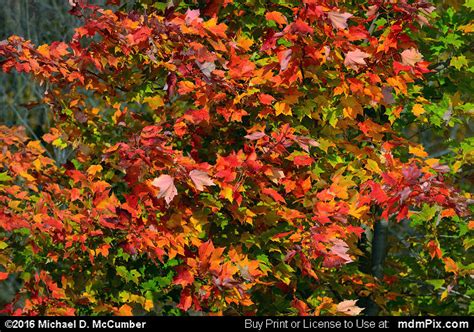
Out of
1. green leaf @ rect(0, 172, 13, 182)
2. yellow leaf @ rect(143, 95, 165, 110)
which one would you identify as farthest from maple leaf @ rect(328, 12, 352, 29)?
green leaf @ rect(0, 172, 13, 182)

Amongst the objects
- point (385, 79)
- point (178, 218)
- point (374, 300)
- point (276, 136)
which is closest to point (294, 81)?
point (276, 136)

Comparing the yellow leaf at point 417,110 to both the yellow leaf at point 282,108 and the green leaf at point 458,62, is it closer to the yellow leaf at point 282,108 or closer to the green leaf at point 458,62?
the green leaf at point 458,62

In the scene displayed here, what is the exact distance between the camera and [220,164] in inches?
170

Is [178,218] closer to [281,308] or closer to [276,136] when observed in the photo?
[276,136]

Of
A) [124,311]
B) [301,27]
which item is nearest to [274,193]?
[301,27]

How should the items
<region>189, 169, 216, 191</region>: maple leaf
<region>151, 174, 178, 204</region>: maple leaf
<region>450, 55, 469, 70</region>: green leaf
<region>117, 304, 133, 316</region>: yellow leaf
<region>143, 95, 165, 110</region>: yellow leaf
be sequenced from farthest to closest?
1. <region>450, 55, 469, 70</region>: green leaf
2. <region>143, 95, 165, 110</region>: yellow leaf
3. <region>117, 304, 133, 316</region>: yellow leaf
4. <region>189, 169, 216, 191</region>: maple leaf
5. <region>151, 174, 178, 204</region>: maple leaf

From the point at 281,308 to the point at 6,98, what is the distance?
778 centimetres

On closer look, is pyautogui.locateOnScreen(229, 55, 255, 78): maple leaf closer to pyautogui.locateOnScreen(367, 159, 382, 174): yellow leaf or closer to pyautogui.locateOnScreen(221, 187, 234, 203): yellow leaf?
pyautogui.locateOnScreen(221, 187, 234, 203): yellow leaf

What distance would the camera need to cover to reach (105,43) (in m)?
4.62

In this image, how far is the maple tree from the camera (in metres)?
4.30

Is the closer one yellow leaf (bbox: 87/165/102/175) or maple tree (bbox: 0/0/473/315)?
maple tree (bbox: 0/0/473/315)

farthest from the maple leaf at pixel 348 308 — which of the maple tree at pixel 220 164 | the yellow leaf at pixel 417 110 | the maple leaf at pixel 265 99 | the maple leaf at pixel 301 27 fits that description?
the maple leaf at pixel 301 27

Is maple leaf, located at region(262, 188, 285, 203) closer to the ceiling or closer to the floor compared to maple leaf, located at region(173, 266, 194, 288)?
closer to the ceiling

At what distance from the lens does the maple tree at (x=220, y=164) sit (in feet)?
14.1
